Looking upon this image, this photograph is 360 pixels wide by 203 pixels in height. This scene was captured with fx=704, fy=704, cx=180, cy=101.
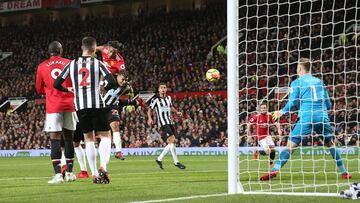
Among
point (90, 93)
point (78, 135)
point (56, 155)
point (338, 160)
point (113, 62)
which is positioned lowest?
point (338, 160)

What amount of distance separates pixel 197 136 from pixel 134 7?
1600cm

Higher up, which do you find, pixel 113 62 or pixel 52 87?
pixel 113 62

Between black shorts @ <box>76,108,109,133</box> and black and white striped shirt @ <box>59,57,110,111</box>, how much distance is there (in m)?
0.07

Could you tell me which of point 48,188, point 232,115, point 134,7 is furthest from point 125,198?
point 134,7

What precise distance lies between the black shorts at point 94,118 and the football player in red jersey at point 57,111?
84 cm

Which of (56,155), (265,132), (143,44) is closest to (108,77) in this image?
(56,155)

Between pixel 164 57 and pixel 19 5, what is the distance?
11.7m

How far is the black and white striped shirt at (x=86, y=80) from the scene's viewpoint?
30.8 feet

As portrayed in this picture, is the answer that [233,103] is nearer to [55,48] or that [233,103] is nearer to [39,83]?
[55,48]

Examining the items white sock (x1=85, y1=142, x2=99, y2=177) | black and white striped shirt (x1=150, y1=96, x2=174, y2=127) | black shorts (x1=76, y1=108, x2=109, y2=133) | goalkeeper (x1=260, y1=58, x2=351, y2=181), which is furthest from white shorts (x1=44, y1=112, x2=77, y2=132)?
black and white striped shirt (x1=150, y1=96, x2=174, y2=127)

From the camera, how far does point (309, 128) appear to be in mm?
10062

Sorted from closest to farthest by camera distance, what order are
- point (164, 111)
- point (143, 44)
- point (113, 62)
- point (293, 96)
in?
point (293, 96) < point (113, 62) < point (164, 111) < point (143, 44)

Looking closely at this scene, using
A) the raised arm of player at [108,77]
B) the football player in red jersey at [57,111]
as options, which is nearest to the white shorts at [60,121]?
the football player in red jersey at [57,111]

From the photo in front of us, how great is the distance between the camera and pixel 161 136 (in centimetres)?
2861
